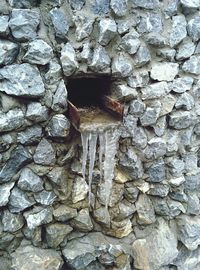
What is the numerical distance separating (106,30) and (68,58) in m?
0.22

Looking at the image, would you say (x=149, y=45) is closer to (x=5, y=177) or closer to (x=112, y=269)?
(x=5, y=177)

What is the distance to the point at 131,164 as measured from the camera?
1771 mm

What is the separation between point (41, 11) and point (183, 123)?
3.05 feet

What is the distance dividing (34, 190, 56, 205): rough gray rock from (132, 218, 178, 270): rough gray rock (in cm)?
58

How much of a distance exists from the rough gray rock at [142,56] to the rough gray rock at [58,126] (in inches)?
17.7

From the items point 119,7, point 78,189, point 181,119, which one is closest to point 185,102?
point 181,119

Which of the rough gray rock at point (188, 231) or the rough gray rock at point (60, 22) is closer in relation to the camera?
the rough gray rock at point (60, 22)

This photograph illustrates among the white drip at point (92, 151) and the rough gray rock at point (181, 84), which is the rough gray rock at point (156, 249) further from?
the rough gray rock at point (181, 84)

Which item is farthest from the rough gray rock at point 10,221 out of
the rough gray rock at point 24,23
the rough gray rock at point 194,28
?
the rough gray rock at point 194,28

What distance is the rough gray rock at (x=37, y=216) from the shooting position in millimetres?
1671

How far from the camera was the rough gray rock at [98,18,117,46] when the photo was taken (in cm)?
152

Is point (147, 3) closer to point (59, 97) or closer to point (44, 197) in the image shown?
point (59, 97)

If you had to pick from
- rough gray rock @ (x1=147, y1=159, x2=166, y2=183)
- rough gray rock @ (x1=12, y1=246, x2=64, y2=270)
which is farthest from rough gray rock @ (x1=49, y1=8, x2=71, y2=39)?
rough gray rock @ (x1=12, y1=246, x2=64, y2=270)

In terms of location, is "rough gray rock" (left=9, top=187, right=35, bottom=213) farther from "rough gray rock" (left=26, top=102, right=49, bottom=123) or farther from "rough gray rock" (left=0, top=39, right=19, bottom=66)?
"rough gray rock" (left=0, top=39, right=19, bottom=66)
